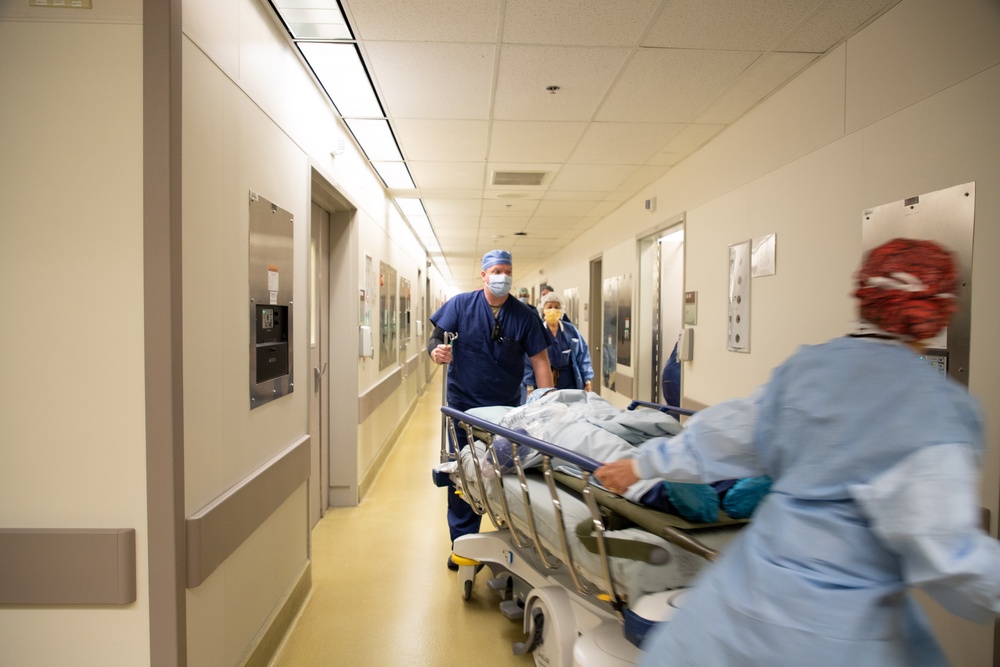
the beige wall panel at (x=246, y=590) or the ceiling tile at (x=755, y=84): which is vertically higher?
the ceiling tile at (x=755, y=84)

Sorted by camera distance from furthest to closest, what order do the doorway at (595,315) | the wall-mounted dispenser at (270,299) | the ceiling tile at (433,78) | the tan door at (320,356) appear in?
the doorway at (595,315)
the tan door at (320,356)
the ceiling tile at (433,78)
the wall-mounted dispenser at (270,299)

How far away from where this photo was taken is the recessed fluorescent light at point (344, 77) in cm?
290

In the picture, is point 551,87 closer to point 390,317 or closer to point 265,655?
point 265,655

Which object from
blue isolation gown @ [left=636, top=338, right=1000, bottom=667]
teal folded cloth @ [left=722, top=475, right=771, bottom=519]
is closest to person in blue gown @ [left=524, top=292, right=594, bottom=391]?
teal folded cloth @ [left=722, top=475, right=771, bottom=519]

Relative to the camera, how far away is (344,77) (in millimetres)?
3242

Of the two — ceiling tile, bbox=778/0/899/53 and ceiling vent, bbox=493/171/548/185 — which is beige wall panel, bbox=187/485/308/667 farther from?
ceiling vent, bbox=493/171/548/185

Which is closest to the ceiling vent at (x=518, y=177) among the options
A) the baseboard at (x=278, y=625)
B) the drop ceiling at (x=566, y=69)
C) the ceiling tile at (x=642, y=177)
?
the drop ceiling at (x=566, y=69)

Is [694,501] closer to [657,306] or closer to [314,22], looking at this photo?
[314,22]

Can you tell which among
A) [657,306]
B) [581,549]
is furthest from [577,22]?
[657,306]

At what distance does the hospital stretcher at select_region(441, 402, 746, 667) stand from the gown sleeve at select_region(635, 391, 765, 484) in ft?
0.73

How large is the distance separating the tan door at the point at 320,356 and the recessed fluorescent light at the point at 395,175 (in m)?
1.00

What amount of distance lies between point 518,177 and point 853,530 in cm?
484

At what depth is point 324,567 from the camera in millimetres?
3492

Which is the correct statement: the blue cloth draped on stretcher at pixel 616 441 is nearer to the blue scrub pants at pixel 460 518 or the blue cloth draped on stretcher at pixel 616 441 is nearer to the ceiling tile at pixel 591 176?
the blue scrub pants at pixel 460 518
